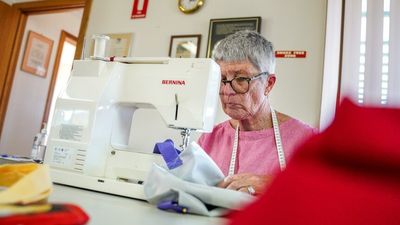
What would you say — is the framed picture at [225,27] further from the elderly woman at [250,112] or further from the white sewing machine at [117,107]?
the white sewing machine at [117,107]

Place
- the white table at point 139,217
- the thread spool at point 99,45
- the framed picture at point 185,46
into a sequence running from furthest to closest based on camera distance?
1. the framed picture at point 185,46
2. the thread spool at point 99,45
3. the white table at point 139,217

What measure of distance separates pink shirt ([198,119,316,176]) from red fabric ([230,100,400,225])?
1.03m

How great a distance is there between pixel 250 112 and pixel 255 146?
0.14 metres

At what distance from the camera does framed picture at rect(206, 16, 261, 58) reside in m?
2.29

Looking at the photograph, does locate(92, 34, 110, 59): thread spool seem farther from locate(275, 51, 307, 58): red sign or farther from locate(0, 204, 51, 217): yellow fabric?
locate(275, 51, 307, 58): red sign

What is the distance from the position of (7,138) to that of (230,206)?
→ 361 centimetres

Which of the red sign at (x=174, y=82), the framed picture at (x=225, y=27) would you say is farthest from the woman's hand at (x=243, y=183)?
the framed picture at (x=225, y=27)

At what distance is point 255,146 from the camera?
1.39 meters

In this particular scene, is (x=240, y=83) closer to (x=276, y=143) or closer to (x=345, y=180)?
(x=276, y=143)

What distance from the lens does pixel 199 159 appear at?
73cm

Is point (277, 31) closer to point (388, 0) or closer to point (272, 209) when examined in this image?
point (388, 0)

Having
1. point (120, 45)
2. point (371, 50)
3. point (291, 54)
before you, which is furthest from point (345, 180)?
point (120, 45)

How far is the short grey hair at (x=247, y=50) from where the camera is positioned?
4.43 feet

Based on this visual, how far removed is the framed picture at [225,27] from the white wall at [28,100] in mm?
2252
